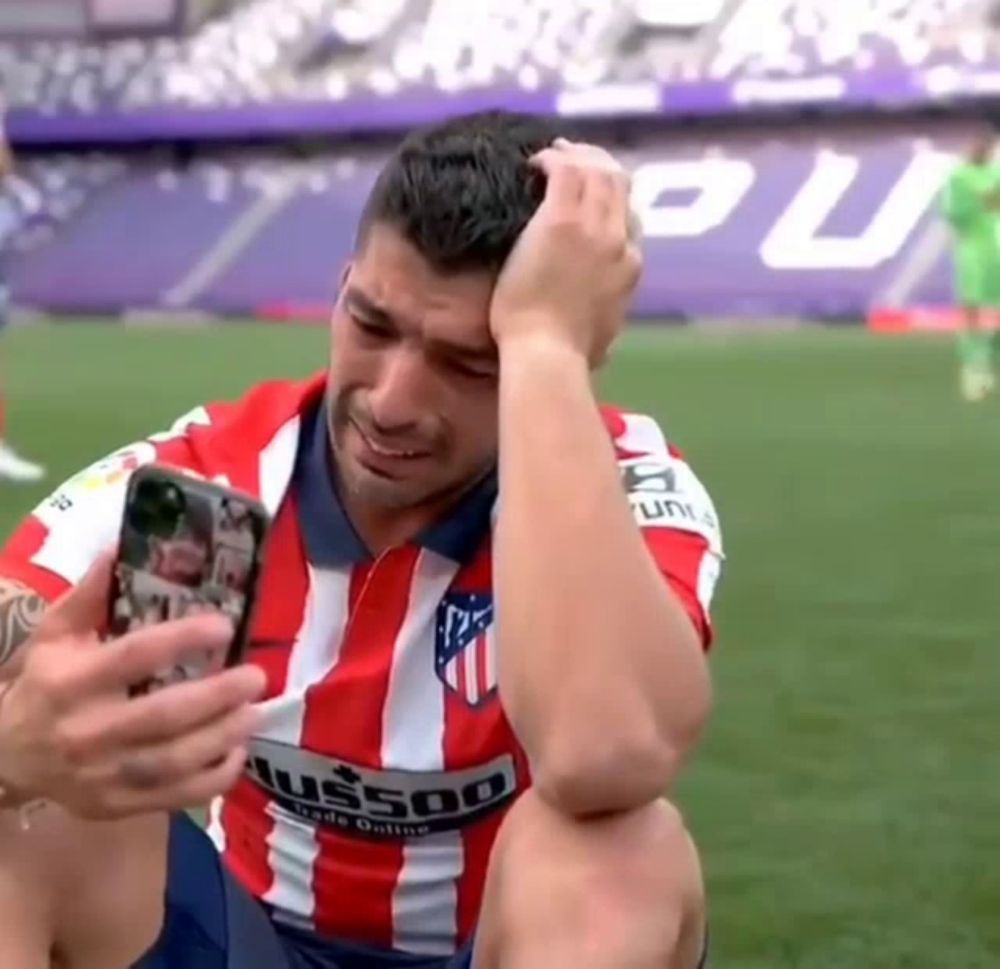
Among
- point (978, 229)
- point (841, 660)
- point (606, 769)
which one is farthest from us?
point (978, 229)

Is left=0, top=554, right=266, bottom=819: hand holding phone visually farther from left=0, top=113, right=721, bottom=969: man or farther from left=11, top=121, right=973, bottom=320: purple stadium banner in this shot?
left=11, top=121, right=973, bottom=320: purple stadium banner

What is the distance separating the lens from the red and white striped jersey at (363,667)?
1.70 meters

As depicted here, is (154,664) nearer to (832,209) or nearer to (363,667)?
(363,667)

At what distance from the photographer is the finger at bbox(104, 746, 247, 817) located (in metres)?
1.23

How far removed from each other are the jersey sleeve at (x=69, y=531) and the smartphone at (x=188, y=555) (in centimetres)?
38

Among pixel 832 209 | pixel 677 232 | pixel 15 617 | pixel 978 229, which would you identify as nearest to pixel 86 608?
pixel 15 617

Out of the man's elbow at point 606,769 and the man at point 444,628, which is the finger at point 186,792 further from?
the man's elbow at point 606,769

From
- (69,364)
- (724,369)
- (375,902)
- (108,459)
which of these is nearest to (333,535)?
(108,459)

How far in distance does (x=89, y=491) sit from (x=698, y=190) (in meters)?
19.3

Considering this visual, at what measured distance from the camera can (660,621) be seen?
5.05 ft

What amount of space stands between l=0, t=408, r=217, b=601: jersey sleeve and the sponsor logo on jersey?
0.66ft

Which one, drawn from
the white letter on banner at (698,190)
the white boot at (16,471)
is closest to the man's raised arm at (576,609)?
the white boot at (16,471)

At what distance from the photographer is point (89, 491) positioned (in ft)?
5.51

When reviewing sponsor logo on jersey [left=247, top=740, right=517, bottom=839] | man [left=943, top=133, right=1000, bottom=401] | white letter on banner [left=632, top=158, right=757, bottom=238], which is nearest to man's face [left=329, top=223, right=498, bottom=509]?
sponsor logo on jersey [left=247, top=740, right=517, bottom=839]
